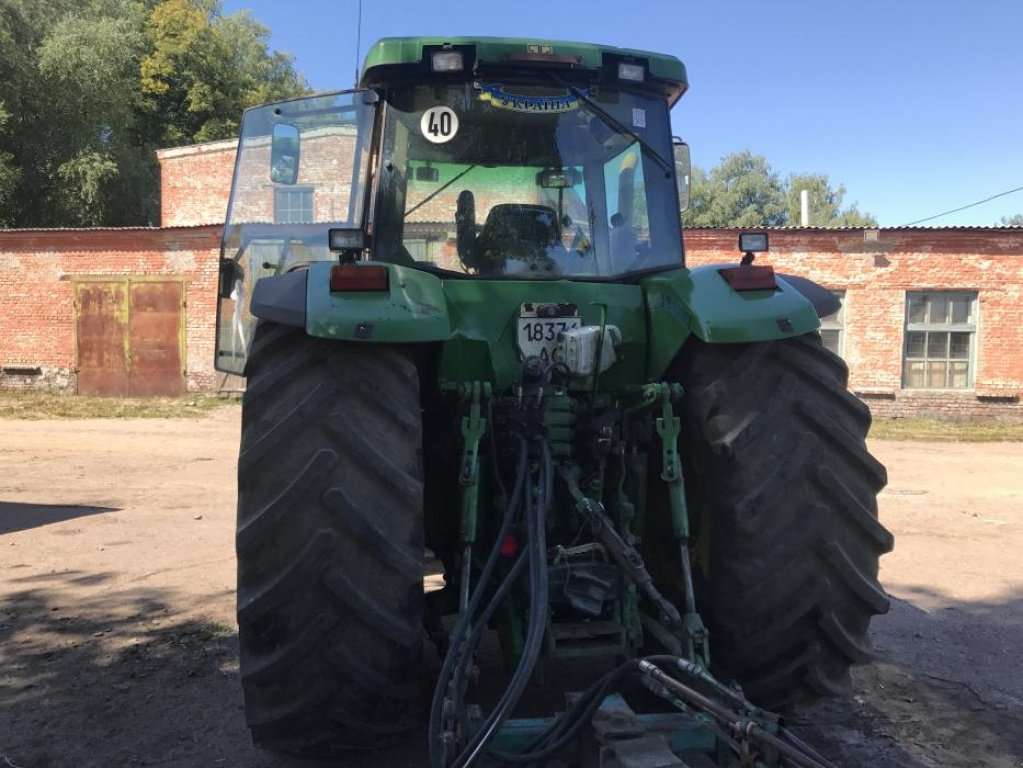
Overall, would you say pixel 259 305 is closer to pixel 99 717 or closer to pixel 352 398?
pixel 352 398

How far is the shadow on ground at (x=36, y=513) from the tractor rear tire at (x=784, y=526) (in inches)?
238

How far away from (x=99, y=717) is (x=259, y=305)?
76.2 inches

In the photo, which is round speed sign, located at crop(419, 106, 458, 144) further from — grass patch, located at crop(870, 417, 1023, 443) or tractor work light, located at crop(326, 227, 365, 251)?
grass patch, located at crop(870, 417, 1023, 443)

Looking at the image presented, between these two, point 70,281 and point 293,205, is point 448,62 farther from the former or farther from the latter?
point 70,281

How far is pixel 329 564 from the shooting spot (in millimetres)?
2529

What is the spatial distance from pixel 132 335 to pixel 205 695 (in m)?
16.7

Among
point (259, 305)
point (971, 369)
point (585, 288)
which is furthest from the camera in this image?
point (971, 369)

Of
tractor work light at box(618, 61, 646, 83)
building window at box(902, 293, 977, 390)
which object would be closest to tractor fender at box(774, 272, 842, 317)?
tractor work light at box(618, 61, 646, 83)

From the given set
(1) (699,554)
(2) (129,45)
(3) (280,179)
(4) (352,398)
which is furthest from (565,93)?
(2) (129,45)

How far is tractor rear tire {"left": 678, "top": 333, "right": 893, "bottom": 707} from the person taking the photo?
2793mm

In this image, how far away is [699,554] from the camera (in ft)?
10.1

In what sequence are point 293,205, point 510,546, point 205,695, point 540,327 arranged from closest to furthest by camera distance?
1. point 510,546
2. point 540,327
3. point 205,695
4. point 293,205

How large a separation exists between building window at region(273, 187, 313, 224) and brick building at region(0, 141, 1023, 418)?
13.5 m

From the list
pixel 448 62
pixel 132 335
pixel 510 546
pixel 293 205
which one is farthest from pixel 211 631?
pixel 132 335
